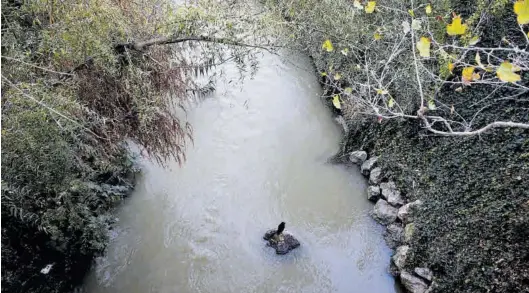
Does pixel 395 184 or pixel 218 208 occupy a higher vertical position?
pixel 395 184

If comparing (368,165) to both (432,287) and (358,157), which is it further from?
(432,287)

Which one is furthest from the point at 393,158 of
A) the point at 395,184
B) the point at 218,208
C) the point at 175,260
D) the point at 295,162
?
the point at 175,260

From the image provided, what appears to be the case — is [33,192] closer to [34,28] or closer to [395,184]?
[34,28]

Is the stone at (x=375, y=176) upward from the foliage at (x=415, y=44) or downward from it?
downward

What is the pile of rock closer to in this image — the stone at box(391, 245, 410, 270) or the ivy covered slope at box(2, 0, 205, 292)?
the stone at box(391, 245, 410, 270)

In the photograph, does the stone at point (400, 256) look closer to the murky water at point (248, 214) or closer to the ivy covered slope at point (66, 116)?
the murky water at point (248, 214)

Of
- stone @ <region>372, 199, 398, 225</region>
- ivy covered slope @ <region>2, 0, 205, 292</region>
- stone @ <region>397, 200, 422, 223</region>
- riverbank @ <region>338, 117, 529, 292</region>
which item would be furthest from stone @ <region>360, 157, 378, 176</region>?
A: ivy covered slope @ <region>2, 0, 205, 292</region>


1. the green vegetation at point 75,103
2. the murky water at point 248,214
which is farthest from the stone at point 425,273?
the green vegetation at point 75,103
